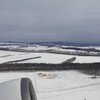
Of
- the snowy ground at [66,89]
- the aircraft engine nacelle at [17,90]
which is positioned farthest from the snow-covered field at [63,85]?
the aircraft engine nacelle at [17,90]

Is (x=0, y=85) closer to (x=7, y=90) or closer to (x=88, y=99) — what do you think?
(x=7, y=90)

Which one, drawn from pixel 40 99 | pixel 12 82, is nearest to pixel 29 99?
pixel 12 82

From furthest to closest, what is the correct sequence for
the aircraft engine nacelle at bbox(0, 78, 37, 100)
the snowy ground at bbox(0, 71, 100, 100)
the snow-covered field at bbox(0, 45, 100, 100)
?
1. the snow-covered field at bbox(0, 45, 100, 100)
2. the snowy ground at bbox(0, 71, 100, 100)
3. the aircraft engine nacelle at bbox(0, 78, 37, 100)

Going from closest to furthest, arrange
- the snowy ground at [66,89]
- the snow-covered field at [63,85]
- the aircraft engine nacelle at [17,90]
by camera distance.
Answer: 1. the aircraft engine nacelle at [17,90]
2. the snowy ground at [66,89]
3. the snow-covered field at [63,85]

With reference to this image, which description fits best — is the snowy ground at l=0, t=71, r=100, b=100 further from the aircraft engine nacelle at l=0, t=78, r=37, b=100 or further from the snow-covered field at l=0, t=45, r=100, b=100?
the aircraft engine nacelle at l=0, t=78, r=37, b=100

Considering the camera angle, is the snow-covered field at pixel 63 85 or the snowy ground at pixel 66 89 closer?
the snowy ground at pixel 66 89

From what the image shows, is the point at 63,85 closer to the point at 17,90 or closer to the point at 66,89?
the point at 66,89

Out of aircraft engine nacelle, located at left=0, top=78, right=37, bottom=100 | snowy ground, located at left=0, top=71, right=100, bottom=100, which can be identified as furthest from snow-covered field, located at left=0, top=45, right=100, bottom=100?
aircraft engine nacelle, located at left=0, top=78, right=37, bottom=100

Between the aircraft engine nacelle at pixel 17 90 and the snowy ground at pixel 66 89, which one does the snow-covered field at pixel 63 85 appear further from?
the aircraft engine nacelle at pixel 17 90

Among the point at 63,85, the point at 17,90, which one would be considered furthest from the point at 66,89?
the point at 17,90

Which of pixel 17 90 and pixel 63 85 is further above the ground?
pixel 17 90

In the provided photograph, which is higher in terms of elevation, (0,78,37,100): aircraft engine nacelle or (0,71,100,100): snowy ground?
(0,78,37,100): aircraft engine nacelle
